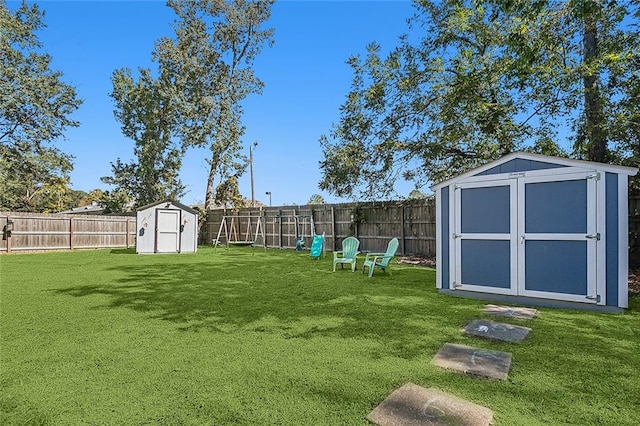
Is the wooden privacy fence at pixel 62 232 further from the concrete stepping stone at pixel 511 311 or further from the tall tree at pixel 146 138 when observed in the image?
the concrete stepping stone at pixel 511 311

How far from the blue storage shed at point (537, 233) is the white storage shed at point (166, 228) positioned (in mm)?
10454

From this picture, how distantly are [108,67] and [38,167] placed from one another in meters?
6.25

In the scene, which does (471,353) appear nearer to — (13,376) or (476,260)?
(476,260)

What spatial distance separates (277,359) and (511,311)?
300 centimetres

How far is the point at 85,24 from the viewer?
31.8 feet

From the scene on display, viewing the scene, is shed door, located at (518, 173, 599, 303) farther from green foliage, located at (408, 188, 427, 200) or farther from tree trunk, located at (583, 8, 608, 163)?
green foliage, located at (408, 188, 427, 200)

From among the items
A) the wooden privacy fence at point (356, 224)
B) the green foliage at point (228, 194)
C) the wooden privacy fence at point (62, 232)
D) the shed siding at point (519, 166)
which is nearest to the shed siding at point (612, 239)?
the shed siding at point (519, 166)

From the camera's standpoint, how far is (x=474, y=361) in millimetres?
2639

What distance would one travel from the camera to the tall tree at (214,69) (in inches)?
723

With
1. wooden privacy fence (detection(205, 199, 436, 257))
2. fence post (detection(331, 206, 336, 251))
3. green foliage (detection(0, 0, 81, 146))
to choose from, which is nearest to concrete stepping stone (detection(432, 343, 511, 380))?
wooden privacy fence (detection(205, 199, 436, 257))

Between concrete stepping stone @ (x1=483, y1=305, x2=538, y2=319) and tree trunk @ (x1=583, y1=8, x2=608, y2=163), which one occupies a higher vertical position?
tree trunk @ (x1=583, y1=8, x2=608, y2=163)

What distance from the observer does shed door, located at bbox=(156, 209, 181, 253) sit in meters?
12.7

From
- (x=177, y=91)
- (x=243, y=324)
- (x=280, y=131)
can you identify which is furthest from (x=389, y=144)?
(x=177, y=91)

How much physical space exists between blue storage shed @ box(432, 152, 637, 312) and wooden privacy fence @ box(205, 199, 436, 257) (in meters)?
5.23
